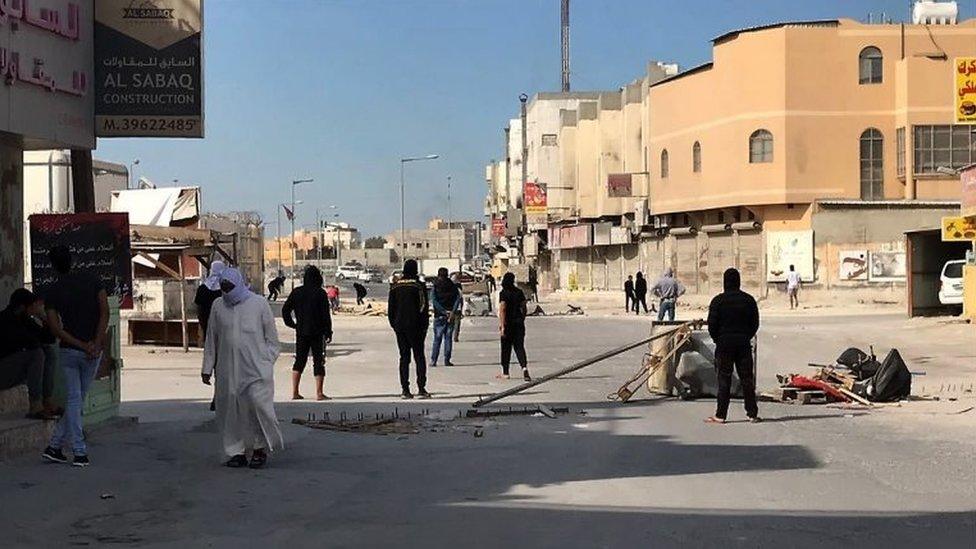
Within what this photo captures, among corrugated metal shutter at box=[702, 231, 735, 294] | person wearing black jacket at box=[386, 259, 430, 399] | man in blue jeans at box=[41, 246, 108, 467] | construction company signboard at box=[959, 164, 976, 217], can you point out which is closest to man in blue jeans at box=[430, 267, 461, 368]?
person wearing black jacket at box=[386, 259, 430, 399]

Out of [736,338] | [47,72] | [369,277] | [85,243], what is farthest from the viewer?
[369,277]

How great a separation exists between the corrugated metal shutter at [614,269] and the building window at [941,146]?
2243 centimetres

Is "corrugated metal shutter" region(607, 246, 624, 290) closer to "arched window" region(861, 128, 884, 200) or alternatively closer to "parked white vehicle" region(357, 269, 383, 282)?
"arched window" region(861, 128, 884, 200)

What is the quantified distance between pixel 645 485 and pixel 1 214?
666cm

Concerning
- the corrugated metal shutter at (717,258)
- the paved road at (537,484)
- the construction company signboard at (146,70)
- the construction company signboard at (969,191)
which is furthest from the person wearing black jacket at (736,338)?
the corrugated metal shutter at (717,258)

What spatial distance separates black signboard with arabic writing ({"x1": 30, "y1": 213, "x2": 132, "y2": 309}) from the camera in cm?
1210

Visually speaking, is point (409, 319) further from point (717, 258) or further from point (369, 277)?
point (369, 277)

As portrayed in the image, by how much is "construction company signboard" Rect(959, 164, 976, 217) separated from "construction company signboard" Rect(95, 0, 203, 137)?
23.5 metres

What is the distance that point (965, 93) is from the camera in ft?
94.7

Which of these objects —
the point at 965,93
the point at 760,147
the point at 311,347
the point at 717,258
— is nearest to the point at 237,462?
the point at 311,347

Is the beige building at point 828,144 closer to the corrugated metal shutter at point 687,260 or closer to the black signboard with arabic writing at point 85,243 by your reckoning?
the corrugated metal shutter at point 687,260

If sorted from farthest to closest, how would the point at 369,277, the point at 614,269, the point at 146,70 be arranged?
the point at 369,277 < the point at 614,269 < the point at 146,70

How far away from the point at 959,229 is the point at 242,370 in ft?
80.9

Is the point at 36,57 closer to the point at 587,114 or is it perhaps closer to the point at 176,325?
the point at 176,325
